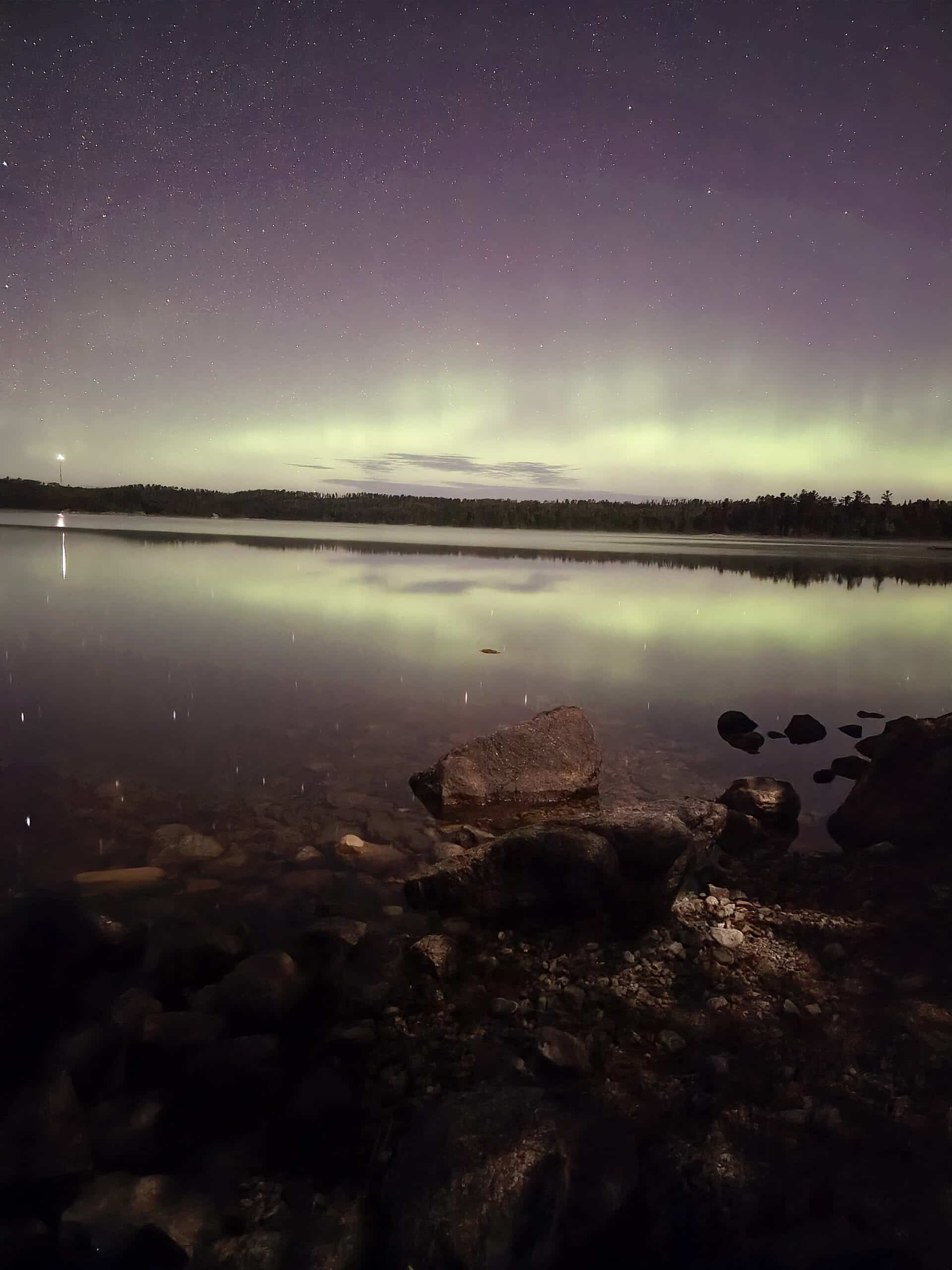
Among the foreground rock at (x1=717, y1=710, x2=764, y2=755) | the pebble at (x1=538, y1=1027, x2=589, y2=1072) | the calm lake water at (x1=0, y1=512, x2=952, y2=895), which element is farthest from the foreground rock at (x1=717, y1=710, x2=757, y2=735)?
the pebble at (x1=538, y1=1027, x2=589, y2=1072)

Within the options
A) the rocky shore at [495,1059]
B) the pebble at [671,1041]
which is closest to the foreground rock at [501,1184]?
the rocky shore at [495,1059]

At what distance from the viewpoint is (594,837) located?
288 inches

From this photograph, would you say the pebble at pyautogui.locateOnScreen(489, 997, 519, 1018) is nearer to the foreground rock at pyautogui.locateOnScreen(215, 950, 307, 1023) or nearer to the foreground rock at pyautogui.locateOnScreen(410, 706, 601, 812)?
the foreground rock at pyautogui.locateOnScreen(215, 950, 307, 1023)

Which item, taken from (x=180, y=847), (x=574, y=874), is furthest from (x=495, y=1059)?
(x=180, y=847)

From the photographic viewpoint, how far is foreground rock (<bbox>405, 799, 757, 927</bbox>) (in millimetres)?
7062

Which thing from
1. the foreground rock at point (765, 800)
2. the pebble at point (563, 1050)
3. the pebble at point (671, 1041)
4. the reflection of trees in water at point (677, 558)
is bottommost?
the pebble at point (671, 1041)

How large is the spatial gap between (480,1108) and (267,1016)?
1999 mm

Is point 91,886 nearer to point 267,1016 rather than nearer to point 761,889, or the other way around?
point 267,1016

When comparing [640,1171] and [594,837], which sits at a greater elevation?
[594,837]

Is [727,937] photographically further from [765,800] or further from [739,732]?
[739,732]

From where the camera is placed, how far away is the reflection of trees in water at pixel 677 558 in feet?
208

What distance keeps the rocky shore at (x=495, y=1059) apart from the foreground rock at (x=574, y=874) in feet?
0.11

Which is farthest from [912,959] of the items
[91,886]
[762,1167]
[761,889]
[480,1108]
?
[91,886]

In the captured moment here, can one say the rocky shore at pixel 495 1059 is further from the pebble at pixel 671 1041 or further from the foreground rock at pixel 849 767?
the foreground rock at pixel 849 767
